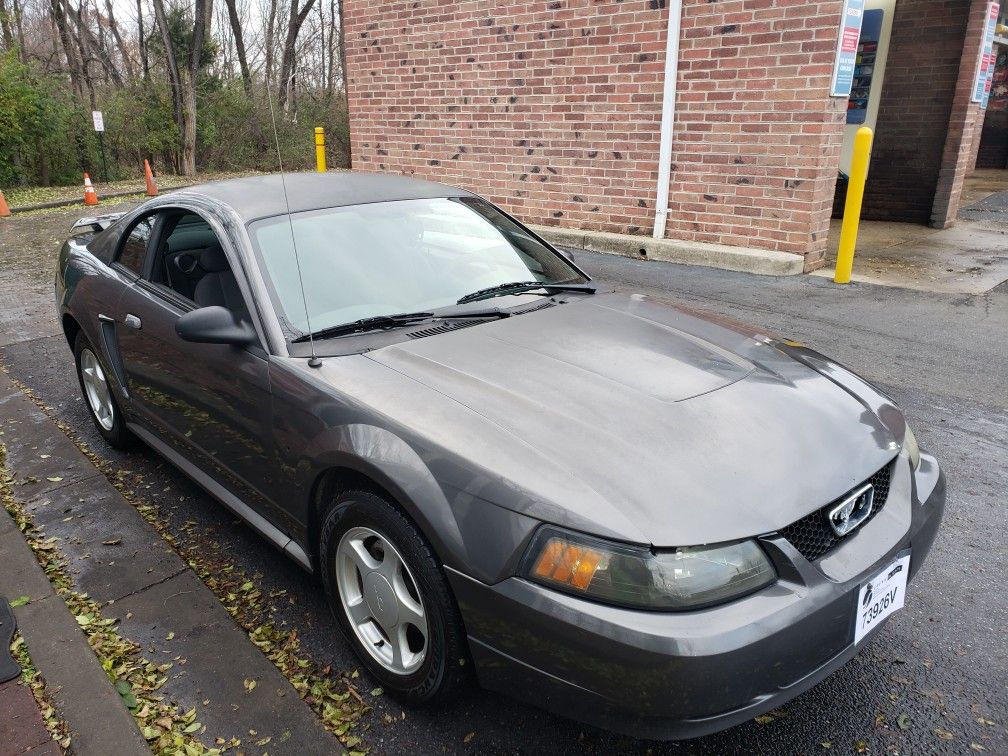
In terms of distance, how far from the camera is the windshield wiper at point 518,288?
3123 mm

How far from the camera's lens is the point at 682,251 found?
8.65 metres

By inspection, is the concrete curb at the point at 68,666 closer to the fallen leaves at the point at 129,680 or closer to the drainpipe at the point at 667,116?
the fallen leaves at the point at 129,680

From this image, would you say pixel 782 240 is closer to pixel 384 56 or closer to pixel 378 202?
pixel 378 202

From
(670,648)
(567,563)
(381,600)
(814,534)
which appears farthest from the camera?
(381,600)

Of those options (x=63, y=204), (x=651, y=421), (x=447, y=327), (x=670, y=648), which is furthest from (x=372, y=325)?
(x=63, y=204)

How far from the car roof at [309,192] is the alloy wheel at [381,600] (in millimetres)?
1424

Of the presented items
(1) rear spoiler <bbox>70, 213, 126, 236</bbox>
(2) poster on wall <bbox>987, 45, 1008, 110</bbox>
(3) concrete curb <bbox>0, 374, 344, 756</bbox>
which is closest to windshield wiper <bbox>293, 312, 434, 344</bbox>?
(3) concrete curb <bbox>0, 374, 344, 756</bbox>

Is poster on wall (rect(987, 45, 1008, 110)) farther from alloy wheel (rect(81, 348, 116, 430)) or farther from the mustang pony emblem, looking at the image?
alloy wheel (rect(81, 348, 116, 430))

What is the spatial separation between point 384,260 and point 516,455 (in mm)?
1312

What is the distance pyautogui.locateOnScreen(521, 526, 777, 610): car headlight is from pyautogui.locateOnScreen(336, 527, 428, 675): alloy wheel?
1.61ft

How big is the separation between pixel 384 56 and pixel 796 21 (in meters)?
6.44

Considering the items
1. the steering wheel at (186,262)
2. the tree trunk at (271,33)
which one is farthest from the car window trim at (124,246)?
the tree trunk at (271,33)

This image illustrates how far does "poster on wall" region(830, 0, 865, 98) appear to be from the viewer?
23.6 feet

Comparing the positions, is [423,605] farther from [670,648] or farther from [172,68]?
[172,68]
